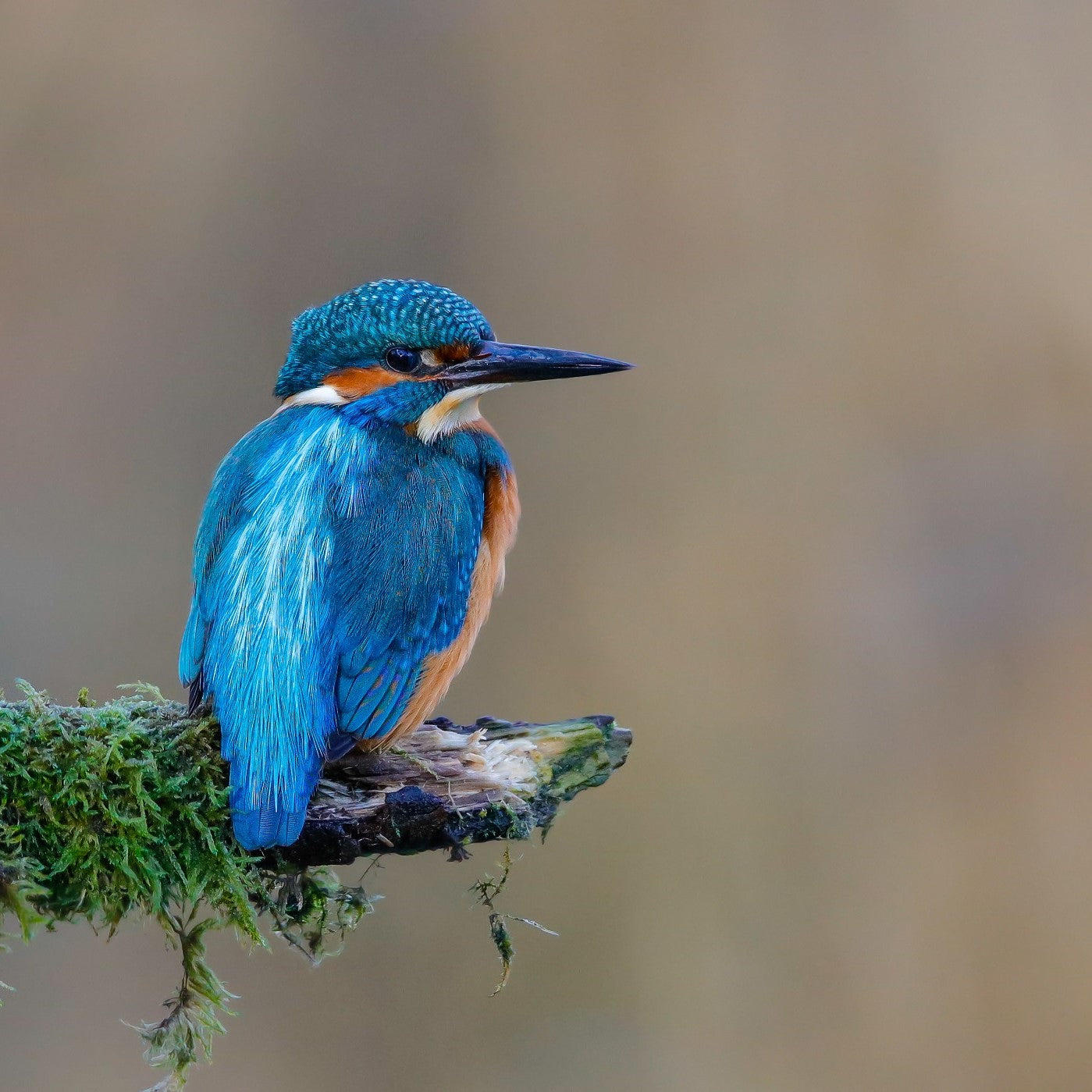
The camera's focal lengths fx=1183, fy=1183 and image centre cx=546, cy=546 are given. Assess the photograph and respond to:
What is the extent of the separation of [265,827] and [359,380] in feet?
2.51

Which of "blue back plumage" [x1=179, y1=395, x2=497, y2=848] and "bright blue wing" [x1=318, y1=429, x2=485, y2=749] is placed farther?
"bright blue wing" [x1=318, y1=429, x2=485, y2=749]

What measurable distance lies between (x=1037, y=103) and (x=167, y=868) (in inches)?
145

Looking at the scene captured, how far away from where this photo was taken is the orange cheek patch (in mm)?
1892

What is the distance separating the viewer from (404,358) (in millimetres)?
1888

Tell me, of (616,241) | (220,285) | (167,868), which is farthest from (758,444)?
(167,868)

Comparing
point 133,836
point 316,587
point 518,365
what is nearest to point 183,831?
point 133,836

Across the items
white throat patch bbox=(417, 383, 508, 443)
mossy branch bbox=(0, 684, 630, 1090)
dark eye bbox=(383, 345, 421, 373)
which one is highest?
dark eye bbox=(383, 345, 421, 373)

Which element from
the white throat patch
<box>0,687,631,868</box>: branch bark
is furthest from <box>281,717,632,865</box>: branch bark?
the white throat patch

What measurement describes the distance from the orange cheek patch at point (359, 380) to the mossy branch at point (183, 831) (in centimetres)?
57

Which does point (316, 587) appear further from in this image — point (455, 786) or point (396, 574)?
point (455, 786)

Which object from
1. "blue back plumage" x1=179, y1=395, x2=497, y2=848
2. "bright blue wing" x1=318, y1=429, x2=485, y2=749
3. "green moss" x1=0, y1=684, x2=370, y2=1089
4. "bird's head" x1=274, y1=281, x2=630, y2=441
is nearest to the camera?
"green moss" x1=0, y1=684, x2=370, y2=1089

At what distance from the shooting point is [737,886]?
150 inches

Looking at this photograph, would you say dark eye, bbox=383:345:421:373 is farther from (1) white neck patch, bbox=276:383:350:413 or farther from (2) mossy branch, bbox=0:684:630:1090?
(2) mossy branch, bbox=0:684:630:1090

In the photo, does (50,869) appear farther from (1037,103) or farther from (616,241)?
(1037,103)
